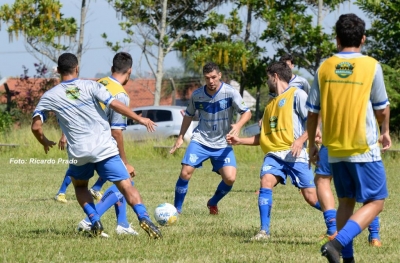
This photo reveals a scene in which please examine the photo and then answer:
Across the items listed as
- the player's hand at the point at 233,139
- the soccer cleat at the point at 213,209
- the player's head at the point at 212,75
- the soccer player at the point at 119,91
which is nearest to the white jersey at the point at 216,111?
the player's head at the point at 212,75

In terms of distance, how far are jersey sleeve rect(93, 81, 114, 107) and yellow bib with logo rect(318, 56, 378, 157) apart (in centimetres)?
228

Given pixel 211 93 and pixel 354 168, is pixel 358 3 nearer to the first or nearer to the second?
→ pixel 211 93

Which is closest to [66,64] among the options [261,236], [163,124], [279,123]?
[279,123]

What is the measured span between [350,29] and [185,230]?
3458 millimetres

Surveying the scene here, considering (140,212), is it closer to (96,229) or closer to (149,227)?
(149,227)

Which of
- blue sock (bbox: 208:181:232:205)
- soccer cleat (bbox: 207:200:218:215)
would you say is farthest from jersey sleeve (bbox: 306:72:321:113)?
soccer cleat (bbox: 207:200:218:215)

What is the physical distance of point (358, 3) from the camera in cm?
2978

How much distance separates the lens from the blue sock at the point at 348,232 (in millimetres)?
5410

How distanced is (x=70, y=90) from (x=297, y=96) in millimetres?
2232

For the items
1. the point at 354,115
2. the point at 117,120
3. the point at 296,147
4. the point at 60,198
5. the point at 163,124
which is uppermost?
the point at 354,115

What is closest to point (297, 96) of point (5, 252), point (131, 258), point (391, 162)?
point (131, 258)

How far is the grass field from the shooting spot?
6.50 metres

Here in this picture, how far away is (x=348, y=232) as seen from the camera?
548 cm

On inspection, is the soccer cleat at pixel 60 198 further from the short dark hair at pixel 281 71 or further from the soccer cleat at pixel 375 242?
the soccer cleat at pixel 375 242
